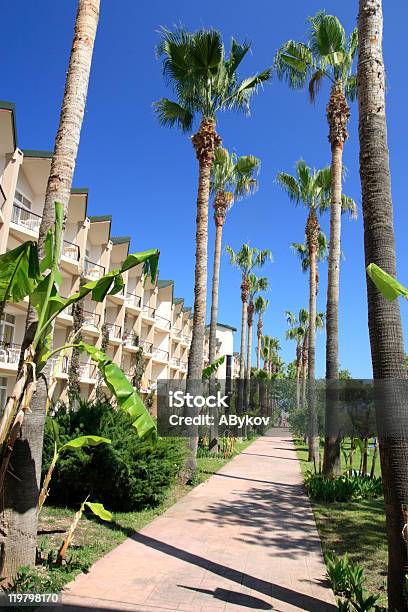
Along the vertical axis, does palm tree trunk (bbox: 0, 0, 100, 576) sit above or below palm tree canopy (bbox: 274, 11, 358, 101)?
below

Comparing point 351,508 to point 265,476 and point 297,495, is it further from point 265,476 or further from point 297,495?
point 265,476

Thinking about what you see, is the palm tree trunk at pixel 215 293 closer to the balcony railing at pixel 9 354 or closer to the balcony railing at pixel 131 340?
the balcony railing at pixel 9 354

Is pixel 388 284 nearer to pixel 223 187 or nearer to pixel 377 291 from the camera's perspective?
pixel 377 291

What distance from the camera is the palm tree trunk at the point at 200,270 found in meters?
14.6

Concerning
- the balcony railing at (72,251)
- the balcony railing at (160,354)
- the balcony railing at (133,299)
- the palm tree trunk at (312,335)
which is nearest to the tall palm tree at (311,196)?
the palm tree trunk at (312,335)

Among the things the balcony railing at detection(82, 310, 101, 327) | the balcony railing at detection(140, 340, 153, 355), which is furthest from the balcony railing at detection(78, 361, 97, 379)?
the balcony railing at detection(140, 340, 153, 355)

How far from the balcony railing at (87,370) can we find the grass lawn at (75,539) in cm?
2192

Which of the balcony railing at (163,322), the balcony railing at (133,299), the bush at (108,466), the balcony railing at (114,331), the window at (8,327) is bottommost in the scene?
the bush at (108,466)

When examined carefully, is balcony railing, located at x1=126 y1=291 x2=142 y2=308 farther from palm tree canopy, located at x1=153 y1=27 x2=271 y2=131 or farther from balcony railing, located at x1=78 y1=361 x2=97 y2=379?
palm tree canopy, located at x1=153 y1=27 x2=271 y2=131

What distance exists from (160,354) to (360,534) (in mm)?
40160

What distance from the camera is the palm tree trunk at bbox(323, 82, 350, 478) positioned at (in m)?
14.0

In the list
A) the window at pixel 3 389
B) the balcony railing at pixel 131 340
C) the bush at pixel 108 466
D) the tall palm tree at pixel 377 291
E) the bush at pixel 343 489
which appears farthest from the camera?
the balcony railing at pixel 131 340

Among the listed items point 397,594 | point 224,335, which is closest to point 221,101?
point 397,594

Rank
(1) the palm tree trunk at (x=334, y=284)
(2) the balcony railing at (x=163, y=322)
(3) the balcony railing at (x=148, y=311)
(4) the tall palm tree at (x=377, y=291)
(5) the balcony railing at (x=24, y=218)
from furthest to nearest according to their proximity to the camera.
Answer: (2) the balcony railing at (x=163, y=322)
(3) the balcony railing at (x=148, y=311)
(5) the balcony railing at (x=24, y=218)
(1) the palm tree trunk at (x=334, y=284)
(4) the tall palm tree at (x=377, y=291)
